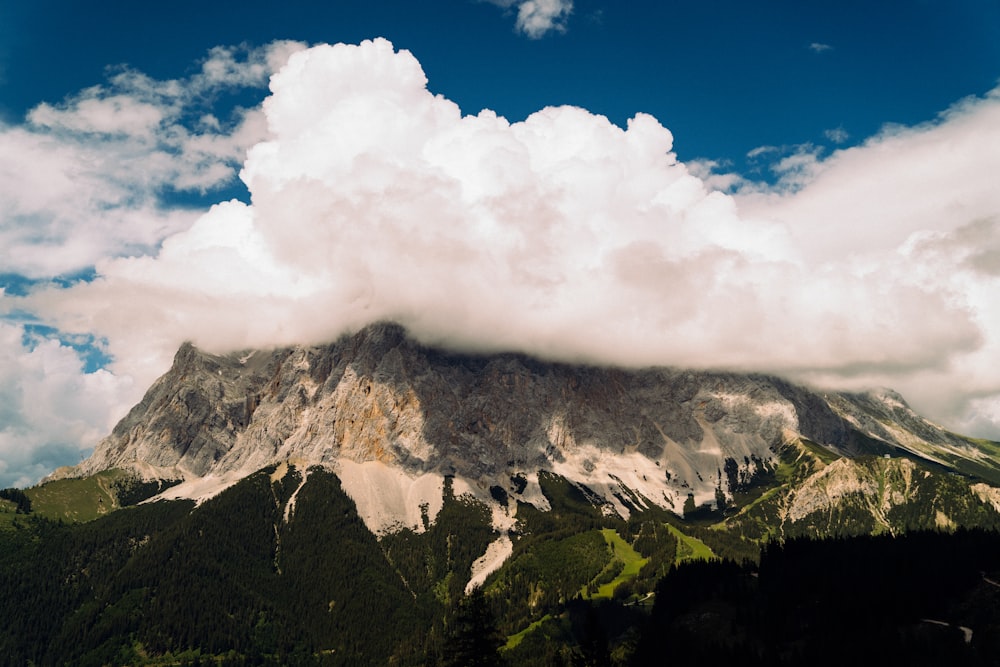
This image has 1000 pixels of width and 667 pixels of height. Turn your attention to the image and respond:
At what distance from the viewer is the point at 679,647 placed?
552 ft

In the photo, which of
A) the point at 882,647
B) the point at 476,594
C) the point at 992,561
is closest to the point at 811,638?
the point at 882,647

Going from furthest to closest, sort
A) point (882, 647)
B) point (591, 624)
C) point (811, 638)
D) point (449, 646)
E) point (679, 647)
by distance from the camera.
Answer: point (679, 647)
point (811, 638)
point (882, 647)
point (591, 624)
point (449, 646)

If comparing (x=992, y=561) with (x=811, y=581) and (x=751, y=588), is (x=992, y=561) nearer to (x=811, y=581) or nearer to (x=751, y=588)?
(x=811, y=581)

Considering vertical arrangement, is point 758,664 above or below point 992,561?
below

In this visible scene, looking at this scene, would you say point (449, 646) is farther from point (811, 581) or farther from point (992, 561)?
point (992, 561)

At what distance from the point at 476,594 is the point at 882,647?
85.1 metres

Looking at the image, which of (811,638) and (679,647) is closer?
(811,638)

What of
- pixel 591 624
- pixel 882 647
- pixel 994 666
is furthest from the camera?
pixel 882 647

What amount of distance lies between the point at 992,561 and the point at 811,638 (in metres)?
51.1

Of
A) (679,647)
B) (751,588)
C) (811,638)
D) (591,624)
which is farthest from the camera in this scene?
(751,588)

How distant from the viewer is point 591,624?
123688 mm

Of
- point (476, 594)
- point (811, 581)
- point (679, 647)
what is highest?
point (476, 594)

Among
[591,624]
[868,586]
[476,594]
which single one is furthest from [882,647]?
[476,594]

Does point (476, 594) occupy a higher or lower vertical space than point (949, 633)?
higher
